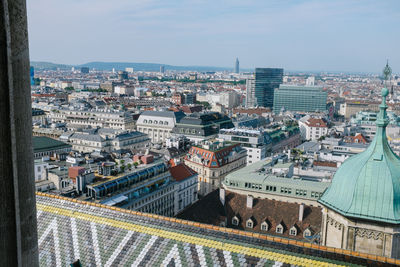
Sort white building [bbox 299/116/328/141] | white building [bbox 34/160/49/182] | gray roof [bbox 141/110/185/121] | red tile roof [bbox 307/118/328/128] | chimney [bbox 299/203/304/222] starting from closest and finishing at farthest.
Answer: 1. chimney [bbox 299/203/304/222]
2. white building [bbox 34/160/49/182]
3. gray roof [bbox 141/110/185/121]
4. white building [bbox 299/116/328/141]
5. red tile roof [bbox 307/118/328/128]

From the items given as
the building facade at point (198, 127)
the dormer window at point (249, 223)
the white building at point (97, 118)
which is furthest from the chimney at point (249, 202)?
the white building at point (97, 118)

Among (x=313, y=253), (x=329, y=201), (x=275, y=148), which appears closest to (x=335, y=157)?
(x=275, y=148)

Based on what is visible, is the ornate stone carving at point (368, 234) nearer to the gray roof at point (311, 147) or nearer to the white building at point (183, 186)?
the white building at point (183, 186)

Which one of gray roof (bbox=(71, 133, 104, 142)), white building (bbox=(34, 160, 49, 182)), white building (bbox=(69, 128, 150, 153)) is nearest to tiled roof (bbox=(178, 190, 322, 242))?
white building (bbox=(34, 160, 49, 182))

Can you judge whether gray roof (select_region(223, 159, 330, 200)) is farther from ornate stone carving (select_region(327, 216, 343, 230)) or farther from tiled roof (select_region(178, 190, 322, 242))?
ornate stone carving (select_region(327, 216, 343, 230))

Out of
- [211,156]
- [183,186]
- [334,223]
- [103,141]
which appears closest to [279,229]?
[334,223]

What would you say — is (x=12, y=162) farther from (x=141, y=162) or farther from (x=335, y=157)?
(x=335, y=157)

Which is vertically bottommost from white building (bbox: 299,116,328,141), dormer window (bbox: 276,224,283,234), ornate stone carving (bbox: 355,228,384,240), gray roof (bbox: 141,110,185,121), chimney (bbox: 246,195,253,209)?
white building (bbox: 299,116,328,141)
